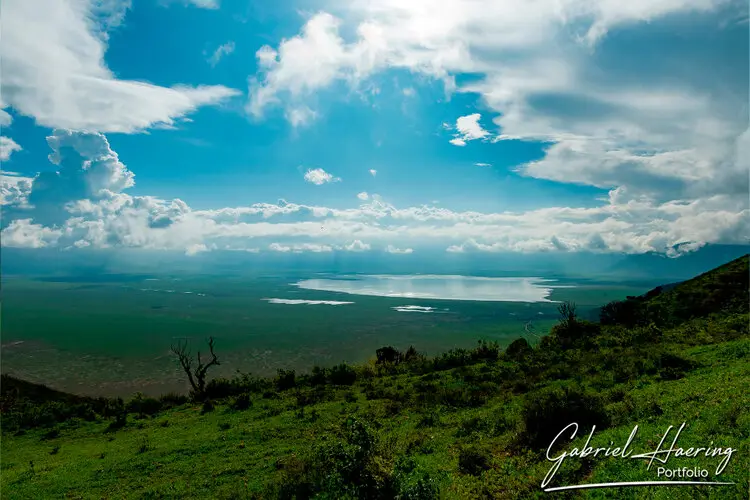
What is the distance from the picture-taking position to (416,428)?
771 inches

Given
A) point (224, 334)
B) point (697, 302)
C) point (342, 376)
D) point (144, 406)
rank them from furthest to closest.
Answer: point (224, 334) < point (697, 302) < point (342, 376) < point (144, 406)

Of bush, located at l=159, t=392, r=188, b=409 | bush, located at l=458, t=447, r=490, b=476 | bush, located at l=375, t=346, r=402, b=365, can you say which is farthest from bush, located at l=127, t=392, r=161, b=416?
bush, located at l=458, t=447, r=490, b=476

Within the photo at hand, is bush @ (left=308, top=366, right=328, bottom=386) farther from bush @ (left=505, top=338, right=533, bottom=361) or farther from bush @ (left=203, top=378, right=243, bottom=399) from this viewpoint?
bush @ (left=505, top=338, right=533, bottom=361)

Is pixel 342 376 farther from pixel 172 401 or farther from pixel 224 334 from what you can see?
pixel 224 334

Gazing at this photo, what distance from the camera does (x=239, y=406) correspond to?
30.1 meters

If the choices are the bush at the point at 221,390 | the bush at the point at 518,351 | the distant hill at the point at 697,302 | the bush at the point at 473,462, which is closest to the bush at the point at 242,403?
the bush at the point at 221,390

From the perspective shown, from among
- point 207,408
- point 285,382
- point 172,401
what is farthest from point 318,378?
point 172,401

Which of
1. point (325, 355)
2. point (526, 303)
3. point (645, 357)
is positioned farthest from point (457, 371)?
point (526, 303)

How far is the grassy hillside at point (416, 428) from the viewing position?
1136 cm

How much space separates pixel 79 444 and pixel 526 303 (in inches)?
6542

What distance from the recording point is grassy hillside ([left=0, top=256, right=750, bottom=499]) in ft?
37.3

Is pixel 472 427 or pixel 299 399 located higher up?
pixel 472 427

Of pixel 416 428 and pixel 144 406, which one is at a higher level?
pixel 416 428

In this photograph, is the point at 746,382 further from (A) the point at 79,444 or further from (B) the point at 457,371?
(A) the point at 79,444
